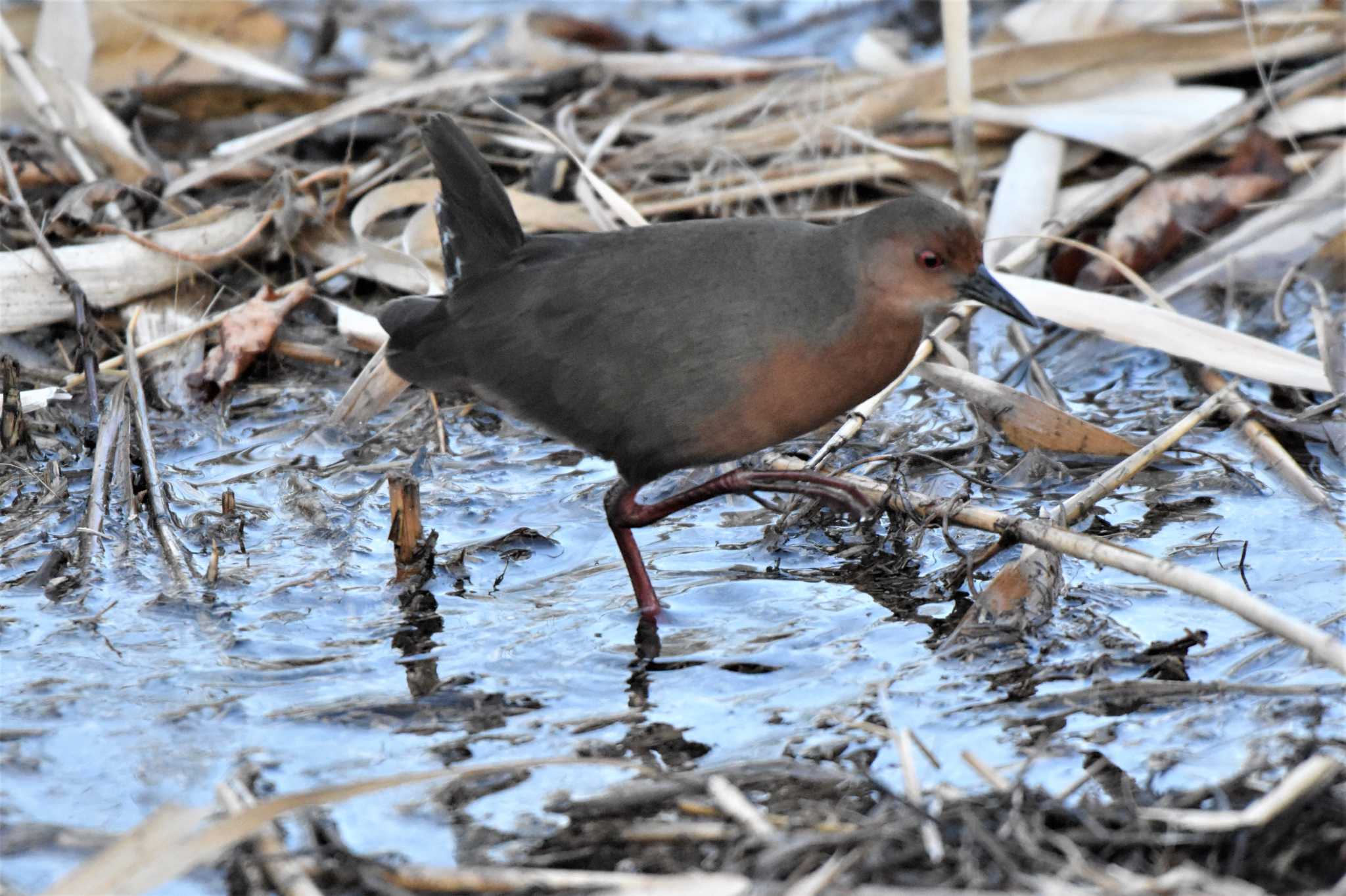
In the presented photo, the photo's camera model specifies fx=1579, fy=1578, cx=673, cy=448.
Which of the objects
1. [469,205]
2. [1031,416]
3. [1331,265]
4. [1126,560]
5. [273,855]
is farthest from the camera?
[1331,265]

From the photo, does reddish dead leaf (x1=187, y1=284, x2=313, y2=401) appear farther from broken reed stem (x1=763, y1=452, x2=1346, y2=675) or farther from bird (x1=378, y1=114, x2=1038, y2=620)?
broken reed stem (x1=763, y1=452, x2=1346, y2=675)

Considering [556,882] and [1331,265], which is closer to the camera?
[556,882]

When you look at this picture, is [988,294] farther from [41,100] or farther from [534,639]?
[41,100]

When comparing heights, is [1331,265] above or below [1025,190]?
below

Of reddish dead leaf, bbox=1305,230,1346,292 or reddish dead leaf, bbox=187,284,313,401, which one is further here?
reddish dead leaf, bbox=1305,230,1346,292

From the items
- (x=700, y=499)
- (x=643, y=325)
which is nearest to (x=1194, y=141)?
(x=700, y=499)

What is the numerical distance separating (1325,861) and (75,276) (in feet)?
13.1

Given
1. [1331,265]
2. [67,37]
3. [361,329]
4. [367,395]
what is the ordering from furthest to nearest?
[67,37] → [1331,265] → [361,329] → [367,395]

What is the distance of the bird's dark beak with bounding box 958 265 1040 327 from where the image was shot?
359cm

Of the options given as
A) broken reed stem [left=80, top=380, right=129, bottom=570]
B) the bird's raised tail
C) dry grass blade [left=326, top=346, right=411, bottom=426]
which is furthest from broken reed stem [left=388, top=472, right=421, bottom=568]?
dry grass blade [left=326, top=346, right=411, bottom=426]

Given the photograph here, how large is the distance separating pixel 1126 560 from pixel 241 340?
2.91 meters

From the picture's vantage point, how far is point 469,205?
12.9ft

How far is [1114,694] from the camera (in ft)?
9.91

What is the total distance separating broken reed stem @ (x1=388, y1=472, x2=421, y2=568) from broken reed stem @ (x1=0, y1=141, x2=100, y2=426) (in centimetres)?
118
